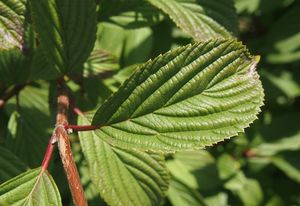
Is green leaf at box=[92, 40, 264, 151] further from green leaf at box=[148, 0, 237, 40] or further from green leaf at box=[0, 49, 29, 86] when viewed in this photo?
green leaf at box=[0, 49, 29, 86]

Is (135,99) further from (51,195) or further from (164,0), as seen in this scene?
(164,0)

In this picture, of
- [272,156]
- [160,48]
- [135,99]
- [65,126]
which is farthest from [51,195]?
[272,156]

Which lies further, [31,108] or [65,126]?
[31,108]

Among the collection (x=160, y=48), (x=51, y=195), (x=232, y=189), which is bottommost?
(x=232, y=189)

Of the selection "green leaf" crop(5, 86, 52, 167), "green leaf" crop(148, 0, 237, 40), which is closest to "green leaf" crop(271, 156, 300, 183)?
"green leaf" crop(148, 0, 237, 40)

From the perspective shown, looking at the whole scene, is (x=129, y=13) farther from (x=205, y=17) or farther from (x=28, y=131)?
(x=28, y=131)

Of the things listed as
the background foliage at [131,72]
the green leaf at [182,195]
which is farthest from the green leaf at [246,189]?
the green leaf at [182,195]
